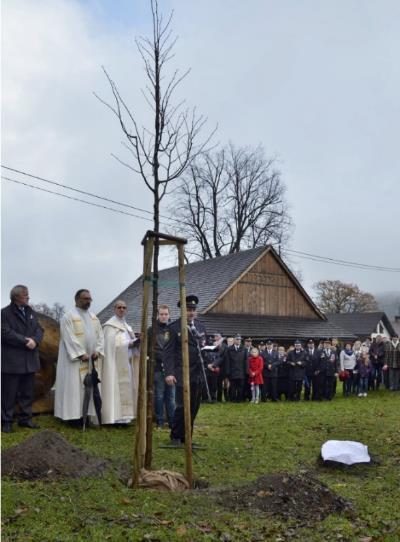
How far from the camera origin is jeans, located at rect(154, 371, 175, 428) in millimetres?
11578

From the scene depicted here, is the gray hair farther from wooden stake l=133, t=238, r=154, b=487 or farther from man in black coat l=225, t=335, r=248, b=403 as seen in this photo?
man in black coat l=225, t=335, r=248, b=403

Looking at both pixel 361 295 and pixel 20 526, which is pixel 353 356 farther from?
pixel 361 295

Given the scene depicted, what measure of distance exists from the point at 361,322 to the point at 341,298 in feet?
41.0

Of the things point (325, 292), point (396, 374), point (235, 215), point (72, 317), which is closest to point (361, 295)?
point (325, 292)

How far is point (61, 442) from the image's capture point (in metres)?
7.70

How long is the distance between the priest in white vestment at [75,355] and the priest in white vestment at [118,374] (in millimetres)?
247

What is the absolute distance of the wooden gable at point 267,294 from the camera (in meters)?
40.0

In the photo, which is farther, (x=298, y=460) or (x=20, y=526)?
(x=298, y=460)

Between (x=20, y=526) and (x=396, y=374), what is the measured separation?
797 inches

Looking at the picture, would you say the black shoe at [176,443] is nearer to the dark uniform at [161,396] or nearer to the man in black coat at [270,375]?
the dark uniform at [161,396]

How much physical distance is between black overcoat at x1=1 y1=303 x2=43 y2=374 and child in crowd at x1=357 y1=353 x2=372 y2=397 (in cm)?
1547

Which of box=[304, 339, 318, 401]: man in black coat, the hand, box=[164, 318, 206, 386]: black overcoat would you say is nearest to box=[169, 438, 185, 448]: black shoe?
box=[164, 318, 206, 386]: black overcoat

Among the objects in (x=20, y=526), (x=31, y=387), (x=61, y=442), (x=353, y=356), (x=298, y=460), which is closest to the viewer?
(x=20, y=526)

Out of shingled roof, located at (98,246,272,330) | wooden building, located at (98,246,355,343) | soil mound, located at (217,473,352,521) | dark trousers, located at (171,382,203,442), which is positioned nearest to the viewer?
soil mound, located at (217,473,352,521)
